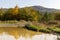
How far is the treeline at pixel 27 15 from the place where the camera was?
13.2ft

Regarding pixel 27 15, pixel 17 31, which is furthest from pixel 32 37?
pixel 27 15

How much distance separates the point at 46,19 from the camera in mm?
4020

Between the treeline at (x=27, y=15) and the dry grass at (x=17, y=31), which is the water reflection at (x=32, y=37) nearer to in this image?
the dry grass at (x=17, y=31)

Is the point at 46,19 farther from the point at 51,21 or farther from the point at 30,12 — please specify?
the point at 30,12

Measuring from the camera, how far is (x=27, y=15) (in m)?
4.06

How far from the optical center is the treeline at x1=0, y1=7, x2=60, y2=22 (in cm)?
402

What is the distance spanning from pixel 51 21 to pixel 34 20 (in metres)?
0.35

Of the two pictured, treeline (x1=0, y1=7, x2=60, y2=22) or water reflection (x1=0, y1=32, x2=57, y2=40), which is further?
treeline (x1=0, y1=7, x2=60, y2=22)

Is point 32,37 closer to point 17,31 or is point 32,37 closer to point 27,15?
point 17,31

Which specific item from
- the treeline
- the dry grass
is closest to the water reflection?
the dry grass

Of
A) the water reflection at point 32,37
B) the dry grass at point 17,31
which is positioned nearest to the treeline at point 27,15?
the dry grass at point 17,31

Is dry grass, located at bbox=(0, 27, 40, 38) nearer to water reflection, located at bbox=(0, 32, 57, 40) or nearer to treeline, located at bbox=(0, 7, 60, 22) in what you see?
water reflection, located at bbox=(0, 32, 57, 40)

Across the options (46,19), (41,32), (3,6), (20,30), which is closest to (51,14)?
(46,19)

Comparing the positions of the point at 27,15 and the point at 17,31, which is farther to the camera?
the point at 27,15
